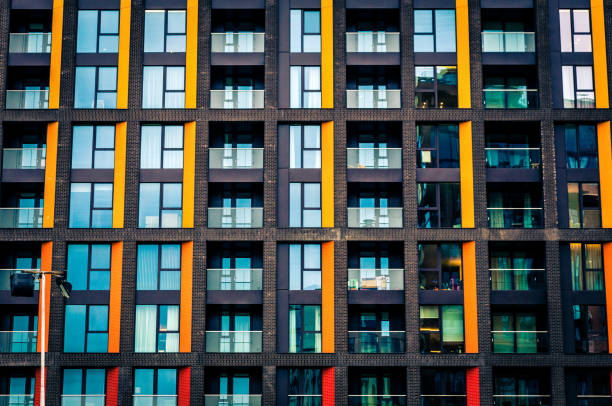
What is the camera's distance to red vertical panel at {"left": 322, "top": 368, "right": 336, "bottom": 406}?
34.3 metres

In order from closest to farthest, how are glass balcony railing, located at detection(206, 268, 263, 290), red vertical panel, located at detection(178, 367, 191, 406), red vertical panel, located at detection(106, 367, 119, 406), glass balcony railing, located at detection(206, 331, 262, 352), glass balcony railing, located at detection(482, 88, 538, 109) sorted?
red vertical panel, located at detection(178, 367, 191, 406), red vertical panel, located at detection(106, 367, 119, 406), glass balcony railing, located at detection(206, 331, 262, 352), glass balcony railing, located at detection(206, 268, 263, 290), glass balcony railing, located at detection(482, 88, 538, 109)

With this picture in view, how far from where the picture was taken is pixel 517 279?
118 feet

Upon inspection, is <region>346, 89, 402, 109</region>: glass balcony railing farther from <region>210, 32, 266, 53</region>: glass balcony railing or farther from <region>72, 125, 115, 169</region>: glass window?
<region>72, 125, 115, 169</region>: glass window

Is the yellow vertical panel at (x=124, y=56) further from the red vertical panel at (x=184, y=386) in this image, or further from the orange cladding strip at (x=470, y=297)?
the orange cladding strip at (x=470, y=297)

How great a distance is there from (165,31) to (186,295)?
44.0 feet

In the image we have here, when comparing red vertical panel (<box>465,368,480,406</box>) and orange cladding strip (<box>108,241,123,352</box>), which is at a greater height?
orange cladding strip (<box>108,241,123,352</box>)

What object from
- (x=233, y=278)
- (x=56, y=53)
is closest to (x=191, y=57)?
(x=56, y=53)

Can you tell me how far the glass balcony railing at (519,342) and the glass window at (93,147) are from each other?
2045cm

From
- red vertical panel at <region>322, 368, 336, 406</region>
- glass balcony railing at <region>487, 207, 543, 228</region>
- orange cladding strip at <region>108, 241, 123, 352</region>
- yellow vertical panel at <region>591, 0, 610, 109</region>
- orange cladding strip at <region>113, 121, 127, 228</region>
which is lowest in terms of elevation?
red vertical panel at <region>322, 368, 336, 406</region>

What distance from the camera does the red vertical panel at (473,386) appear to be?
34.3m

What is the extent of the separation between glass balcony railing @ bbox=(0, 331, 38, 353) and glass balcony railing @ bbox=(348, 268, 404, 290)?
15292mm

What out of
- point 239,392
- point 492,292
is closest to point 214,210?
point 239,392

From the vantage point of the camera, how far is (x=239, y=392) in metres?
36.0

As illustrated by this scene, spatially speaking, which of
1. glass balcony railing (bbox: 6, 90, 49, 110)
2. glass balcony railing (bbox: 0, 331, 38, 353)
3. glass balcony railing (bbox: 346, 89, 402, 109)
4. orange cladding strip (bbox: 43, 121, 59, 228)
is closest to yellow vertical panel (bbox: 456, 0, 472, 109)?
glass balcony railing (bbox: 346, 89, 402, 109)
